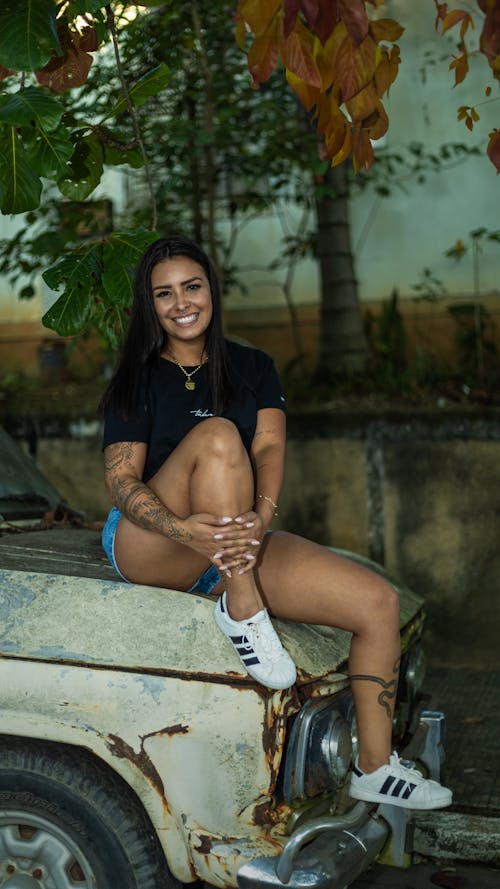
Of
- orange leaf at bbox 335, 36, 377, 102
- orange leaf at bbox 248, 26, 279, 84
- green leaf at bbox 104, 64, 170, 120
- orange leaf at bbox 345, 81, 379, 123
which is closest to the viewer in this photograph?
orange leaf at bbox 248, 26, 279, 84

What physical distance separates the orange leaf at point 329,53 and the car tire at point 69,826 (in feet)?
6.32

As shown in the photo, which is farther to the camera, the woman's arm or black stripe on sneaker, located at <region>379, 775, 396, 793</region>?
the woman's arm

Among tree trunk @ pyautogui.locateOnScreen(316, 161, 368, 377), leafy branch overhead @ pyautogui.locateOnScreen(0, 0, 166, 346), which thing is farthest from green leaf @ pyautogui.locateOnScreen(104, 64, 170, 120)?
tree trunk @ pyautogui.locateOnScreen(316, 161, 368, 377)

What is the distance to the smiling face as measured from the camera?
3719 mm

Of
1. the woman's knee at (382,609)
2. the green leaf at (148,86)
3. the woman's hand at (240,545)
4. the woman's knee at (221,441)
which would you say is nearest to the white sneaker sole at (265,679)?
the woman's hand at (240,545)

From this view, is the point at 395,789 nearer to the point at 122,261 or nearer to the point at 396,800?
the point at 396,800

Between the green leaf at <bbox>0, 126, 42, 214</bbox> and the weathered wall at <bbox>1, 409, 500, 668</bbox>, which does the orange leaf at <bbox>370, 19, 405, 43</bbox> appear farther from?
the weathered wall at <bbox>1, 409, 500, 668</bbox>

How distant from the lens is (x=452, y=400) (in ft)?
25.0

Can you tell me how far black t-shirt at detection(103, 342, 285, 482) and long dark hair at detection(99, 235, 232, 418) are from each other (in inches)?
1.3

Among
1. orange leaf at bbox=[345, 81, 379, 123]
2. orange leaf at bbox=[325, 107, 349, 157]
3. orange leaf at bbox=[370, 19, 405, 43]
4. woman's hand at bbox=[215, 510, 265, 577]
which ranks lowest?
woman's hand at bbox=[215, 510, 265, 577]

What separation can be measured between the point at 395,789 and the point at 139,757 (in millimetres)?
751

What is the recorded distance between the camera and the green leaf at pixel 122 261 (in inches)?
156

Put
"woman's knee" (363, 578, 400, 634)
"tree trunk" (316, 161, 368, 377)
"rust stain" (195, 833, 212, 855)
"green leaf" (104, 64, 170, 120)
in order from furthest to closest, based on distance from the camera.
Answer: "tree trunk" (316, 161, 368, 377) → "green leaf" (104, 64, 170, 120) → "woman's knee" (363, 578, 400, 634) → "rust stain" (195, 833, 212, 855)

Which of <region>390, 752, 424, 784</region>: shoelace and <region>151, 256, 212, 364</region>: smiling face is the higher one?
<region>151, 256, 212, 364</region>: smiling face
